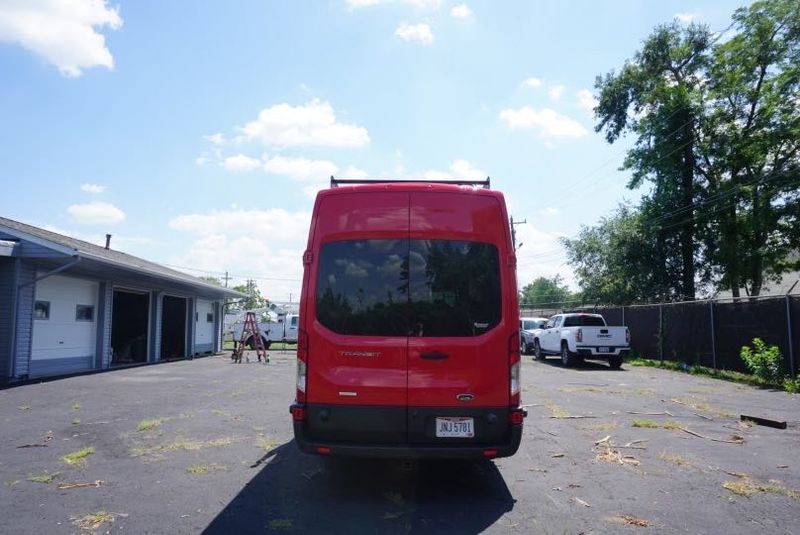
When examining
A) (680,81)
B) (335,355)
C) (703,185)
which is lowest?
(335,355)

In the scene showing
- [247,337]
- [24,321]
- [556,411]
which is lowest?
[556,411]

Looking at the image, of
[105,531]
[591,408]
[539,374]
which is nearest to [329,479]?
[105,531]

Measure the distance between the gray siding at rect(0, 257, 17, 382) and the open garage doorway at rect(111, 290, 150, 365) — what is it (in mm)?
8042

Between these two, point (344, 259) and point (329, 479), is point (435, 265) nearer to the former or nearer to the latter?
point (344, 259)

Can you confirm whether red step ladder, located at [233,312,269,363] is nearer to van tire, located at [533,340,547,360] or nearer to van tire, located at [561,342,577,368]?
van tire, located at [533,340,547,360]

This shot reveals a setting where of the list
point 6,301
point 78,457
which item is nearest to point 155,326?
point 6,301

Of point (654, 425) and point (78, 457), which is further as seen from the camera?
point (654, 425)

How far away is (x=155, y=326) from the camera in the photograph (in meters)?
21.9

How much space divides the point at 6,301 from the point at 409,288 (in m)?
13.5

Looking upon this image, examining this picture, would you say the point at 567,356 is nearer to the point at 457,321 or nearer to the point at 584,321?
the point at 584,321

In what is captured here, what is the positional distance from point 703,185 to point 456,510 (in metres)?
31.4

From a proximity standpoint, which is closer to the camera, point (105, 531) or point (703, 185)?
point (105, 531)

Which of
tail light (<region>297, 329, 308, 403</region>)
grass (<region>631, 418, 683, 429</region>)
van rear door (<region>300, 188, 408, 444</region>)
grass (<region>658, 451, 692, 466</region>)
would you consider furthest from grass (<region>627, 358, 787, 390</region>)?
tail light (<region>297, 329, 308, 403</region>)

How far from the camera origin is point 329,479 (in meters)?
5.59
